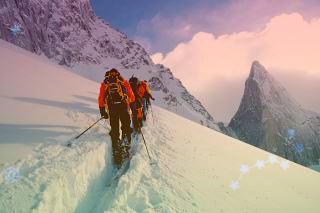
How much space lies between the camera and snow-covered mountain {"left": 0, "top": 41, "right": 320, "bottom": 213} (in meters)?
8.07

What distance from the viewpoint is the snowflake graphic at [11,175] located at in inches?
303

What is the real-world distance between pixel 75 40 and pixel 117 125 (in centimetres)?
15864

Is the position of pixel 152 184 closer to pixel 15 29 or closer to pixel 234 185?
pixel 234 185

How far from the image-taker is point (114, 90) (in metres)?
11.5

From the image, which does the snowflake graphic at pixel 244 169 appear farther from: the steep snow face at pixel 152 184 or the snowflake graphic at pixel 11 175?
the snowflake graphic at pixel 11 175

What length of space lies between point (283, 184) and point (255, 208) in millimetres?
4346

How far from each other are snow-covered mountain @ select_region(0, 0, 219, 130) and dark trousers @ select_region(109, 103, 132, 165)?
114 meters

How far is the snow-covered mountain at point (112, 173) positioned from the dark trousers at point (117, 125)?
317mm

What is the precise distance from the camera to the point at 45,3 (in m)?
153

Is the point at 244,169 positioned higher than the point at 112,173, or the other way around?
the point at 244,169

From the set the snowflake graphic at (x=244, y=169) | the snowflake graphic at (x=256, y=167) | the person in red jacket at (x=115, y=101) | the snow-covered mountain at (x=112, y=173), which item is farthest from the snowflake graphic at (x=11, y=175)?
the snowflake graphic at (x=244, y=169)

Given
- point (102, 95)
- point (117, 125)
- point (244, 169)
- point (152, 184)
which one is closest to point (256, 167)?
point (244, 169)

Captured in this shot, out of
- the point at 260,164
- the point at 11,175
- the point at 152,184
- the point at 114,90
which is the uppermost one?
the point at 114,90

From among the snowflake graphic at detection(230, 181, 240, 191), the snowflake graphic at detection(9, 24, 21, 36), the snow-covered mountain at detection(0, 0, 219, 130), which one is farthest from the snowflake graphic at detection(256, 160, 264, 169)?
the snowflake graphic at detection(9, 24, 21, 36)
